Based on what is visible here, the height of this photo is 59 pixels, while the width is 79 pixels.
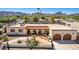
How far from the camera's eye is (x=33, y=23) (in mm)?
3594

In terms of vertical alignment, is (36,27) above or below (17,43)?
above

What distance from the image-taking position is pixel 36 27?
146 inches
